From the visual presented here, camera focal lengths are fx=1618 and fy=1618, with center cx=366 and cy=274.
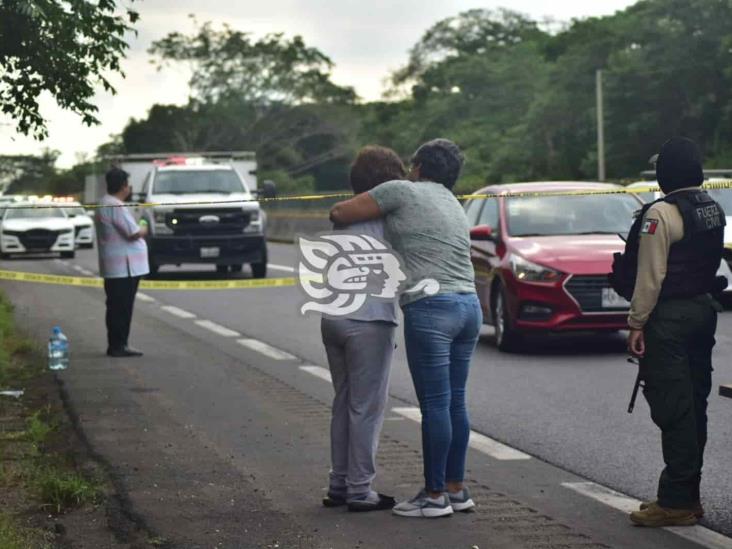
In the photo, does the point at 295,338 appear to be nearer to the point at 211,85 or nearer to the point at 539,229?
the point at 539,229

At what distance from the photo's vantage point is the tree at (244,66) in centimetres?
10162

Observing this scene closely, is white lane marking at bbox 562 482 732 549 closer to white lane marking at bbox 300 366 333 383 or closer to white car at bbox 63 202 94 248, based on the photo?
white lane marking at bbox 300 366 333 383

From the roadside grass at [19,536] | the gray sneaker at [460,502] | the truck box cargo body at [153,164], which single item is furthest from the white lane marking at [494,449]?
the truck box cargo body at [153,164]

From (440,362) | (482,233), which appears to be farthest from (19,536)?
(482,233)

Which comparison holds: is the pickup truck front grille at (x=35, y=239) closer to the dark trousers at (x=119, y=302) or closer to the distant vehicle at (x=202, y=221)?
the distant vehicle at (x=202, y=221)

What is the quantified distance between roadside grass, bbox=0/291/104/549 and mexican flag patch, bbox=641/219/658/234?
2.76m

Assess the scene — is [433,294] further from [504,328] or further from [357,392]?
[504,328]

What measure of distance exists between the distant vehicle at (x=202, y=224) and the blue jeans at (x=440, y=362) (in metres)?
20.1

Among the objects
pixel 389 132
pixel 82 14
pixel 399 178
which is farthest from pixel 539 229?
pixel 389 132

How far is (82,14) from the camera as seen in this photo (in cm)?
1120

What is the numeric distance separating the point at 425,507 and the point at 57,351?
22.6 ft

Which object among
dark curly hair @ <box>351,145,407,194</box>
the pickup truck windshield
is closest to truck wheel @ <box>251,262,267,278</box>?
the pickup truck windshield

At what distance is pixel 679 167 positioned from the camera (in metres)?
6.86

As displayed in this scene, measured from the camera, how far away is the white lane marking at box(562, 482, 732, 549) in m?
6.54
